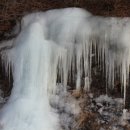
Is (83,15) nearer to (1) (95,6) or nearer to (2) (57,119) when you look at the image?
(1) (95,6)

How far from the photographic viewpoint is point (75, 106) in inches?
229

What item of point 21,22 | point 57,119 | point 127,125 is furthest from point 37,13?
point 127,125

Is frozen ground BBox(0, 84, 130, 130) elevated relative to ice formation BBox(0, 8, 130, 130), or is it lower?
lower

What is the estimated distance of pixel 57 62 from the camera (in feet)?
18.8

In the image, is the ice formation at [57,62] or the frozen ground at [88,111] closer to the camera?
the ice formation at [57,62]

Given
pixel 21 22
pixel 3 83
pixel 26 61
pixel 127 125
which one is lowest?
pixel 127 125

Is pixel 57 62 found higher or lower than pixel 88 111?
higher

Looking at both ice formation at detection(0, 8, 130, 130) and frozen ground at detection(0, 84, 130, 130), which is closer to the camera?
ice formation at detection(0, 8, 130, 130)

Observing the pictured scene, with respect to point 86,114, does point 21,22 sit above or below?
above

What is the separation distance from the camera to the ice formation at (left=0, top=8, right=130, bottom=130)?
5641mm

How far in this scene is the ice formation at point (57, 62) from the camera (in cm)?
564

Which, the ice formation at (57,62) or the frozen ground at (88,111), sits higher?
the ice formation at (57,62)

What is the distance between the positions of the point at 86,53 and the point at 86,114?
81 cm

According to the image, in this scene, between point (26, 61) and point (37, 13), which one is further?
point (37, 13)
